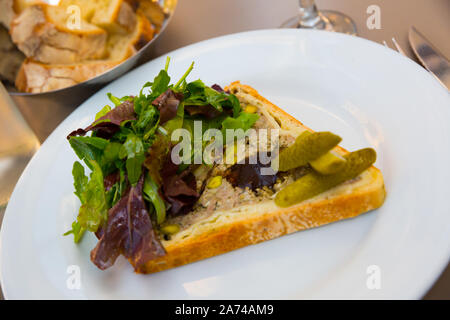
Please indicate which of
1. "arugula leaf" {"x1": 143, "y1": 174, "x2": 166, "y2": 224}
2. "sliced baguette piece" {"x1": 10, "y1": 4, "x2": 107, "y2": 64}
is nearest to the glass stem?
"sliced baguette piece" {"x1": 10, "y1": 4, "x2": 107, "y2": 64}

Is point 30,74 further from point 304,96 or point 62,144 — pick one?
point 304,96

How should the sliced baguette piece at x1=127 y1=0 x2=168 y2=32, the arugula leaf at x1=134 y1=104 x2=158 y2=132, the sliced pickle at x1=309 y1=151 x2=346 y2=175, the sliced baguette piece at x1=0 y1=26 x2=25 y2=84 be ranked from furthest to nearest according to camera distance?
the sliced baguette piece at x1=127 y1=0 x2=168 y2=32
the sliced baguette piece at x1=0 y1=26 x2=25 y2=84
the arugula leaf at x1=134 y1=104 x2=158 y2=132
the sliced pickle at x1=309 y1=151 x2=346 y2=175

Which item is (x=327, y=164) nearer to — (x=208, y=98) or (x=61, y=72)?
(x=208, y=98)

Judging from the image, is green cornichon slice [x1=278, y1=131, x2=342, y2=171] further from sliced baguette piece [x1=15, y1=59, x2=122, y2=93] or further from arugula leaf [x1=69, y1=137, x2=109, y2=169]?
sliced baguette piece [x1=15, y1=59, x2=122, y2=93]

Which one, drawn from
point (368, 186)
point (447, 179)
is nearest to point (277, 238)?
point (368, 186)

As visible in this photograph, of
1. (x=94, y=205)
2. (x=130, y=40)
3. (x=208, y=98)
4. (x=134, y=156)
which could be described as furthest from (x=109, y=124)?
(x=130, y=40)

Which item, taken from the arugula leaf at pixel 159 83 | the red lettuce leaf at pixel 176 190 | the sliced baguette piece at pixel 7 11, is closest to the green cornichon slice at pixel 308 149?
the red lettuce leaf at pixel 176 190
